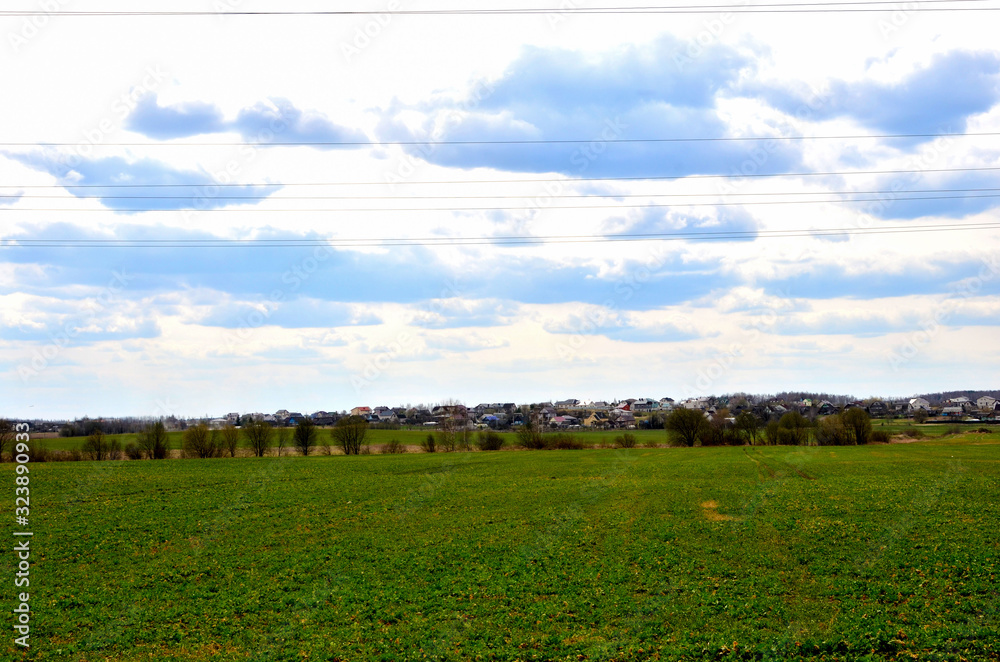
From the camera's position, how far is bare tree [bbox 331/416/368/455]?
116375 millimetres

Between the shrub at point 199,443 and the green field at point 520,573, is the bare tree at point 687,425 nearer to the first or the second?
the green field at point 520,573

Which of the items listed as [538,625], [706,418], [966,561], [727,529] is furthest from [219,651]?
[706,418]

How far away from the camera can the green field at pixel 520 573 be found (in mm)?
20078

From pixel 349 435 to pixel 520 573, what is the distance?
93.1 meters

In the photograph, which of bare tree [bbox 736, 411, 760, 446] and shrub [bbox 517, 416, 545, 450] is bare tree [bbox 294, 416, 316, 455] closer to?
shrub [bbox 517, 416, 545, 450]

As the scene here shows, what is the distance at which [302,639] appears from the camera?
20891 mm

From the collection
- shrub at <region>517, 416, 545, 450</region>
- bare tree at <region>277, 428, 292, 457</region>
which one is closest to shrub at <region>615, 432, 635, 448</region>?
shrub at <region>517, 416, 545, 450</region>

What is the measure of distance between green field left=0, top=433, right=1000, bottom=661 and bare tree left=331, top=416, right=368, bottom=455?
207 ft

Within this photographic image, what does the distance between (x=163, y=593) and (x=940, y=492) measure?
49.9 meters

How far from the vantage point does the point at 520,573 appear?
27656 millimetres

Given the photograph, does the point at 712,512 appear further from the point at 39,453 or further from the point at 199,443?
the point at 39,453

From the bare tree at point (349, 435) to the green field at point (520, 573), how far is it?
62983 mm

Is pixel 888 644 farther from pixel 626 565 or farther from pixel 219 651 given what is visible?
pixel 219 651

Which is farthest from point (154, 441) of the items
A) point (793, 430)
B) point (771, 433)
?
point (793, 430)
